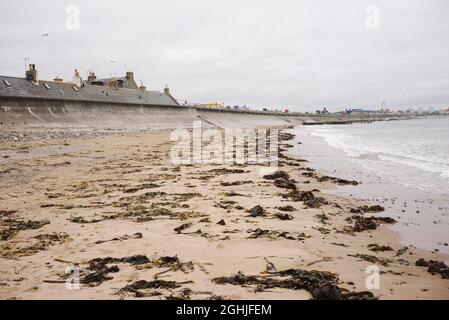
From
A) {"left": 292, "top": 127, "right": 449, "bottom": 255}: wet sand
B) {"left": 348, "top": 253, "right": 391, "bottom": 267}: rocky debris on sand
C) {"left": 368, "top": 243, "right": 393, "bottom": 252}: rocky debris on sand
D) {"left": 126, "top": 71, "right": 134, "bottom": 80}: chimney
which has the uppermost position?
{"left": 126, "top": 71, "right": 134, "bottom": 80}: chimney

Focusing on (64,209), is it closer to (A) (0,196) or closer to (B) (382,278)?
(A) (0,196)

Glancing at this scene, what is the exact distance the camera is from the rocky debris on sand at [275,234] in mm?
5330

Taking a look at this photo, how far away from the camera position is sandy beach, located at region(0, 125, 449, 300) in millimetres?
3686

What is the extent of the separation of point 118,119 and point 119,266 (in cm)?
4465

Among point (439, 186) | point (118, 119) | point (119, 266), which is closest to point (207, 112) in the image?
point (118, 119)

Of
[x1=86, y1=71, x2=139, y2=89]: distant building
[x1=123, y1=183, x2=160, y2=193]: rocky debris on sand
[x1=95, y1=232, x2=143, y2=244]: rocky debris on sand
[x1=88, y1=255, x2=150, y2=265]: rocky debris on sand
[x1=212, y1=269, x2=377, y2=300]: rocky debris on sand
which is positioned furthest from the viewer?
[x1=86, y1=71, x2=139, y2=89]: distant building

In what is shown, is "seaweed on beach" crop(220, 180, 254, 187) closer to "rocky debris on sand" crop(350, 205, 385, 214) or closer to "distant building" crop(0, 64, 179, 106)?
"rocky debris on sand" crop(350, 205, 385, 214)

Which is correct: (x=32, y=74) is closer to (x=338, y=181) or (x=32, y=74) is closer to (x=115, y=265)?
(x=338, y=181)

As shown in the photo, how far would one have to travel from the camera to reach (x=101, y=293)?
3.60m

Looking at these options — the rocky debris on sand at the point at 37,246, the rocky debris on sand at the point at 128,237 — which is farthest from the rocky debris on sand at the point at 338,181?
the rocky debris on sand at the point at 37,246

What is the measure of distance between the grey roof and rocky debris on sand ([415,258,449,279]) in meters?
40.8

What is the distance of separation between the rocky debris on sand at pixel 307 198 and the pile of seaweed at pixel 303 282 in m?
3.66

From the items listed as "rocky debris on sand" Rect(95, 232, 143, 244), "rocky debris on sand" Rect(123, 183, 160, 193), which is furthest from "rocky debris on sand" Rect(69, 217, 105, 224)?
"rocky debris on sand" Rect(123, 183, 160, 193)
